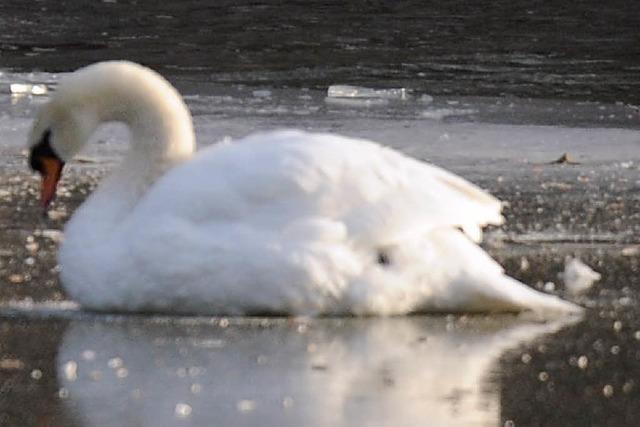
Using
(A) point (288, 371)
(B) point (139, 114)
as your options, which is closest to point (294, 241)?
(A) point (288, 371)

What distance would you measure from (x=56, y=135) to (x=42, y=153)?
0.09 m

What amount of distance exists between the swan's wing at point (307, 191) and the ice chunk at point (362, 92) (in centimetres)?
695

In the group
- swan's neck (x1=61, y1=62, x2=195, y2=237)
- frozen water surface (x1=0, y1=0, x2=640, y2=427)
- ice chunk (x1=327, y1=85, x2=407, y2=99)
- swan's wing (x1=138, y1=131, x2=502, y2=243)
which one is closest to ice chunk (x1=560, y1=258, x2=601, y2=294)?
frozen water surface (x1=0, y1=0, x2=640, y2=427)

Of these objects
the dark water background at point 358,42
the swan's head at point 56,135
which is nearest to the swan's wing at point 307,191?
the swan's head at point 56,135

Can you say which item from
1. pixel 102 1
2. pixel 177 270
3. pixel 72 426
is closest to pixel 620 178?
pixel 177 270

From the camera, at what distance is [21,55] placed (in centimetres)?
1658

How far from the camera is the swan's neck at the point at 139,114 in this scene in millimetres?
7027

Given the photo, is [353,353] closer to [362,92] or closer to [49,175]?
[49,175]

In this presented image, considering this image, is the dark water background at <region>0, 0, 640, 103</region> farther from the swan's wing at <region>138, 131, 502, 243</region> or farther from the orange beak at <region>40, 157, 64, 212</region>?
the swan's wing at <region>138, 131, 502, 243</region>

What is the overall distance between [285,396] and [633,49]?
12565 mm

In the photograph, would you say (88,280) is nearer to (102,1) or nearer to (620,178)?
(620,178)

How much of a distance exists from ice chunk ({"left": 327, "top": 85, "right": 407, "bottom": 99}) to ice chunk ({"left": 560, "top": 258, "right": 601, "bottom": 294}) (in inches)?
245

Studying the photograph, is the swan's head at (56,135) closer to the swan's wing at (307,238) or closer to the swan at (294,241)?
the swan at (294,241)

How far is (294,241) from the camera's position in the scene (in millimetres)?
6371
